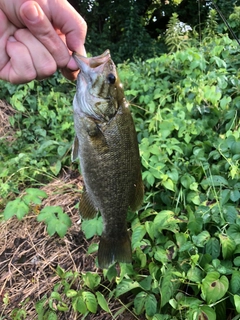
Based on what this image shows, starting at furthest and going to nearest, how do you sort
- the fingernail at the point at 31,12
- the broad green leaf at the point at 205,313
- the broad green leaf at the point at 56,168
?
the broad green leaf at the point at 56,168
the broad green leaf at the point at 205,313
the fingernail at the point at 31,12

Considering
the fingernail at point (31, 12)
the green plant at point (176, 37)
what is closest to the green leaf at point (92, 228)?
the fingernail at point (31, 12)

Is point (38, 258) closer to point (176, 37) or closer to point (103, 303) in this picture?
point (103, 303)

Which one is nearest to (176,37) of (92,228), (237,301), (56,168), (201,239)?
(56,168)

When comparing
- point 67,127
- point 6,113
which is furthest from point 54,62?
point 6,113

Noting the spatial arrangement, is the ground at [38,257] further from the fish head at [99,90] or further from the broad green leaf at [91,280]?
the fish head at [99,90]

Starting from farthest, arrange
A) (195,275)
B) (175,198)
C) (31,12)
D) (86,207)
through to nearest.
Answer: (175,198) → (195,275) → (86,207) → (31,12)

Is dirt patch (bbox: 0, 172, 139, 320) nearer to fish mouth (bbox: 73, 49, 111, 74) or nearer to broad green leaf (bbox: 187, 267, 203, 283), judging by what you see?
broad green leaf (bbox: 187, 267, 203, 283)

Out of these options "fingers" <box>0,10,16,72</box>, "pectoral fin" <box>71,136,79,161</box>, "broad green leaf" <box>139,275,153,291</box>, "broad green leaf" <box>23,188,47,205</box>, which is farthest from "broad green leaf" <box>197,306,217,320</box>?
"fingers" <box>0,10,16,72</box>
